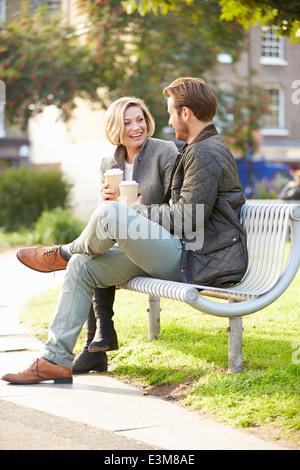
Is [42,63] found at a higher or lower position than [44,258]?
higher

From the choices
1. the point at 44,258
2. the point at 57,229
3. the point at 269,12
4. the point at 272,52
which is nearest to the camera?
the point at 44,258

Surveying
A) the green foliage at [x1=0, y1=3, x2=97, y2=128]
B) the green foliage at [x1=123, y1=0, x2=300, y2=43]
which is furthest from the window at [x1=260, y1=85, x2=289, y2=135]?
the green foliage at [x1=123, y1=0, x2=300, y2=43]

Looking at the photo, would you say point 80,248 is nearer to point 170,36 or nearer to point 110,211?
point 110,211

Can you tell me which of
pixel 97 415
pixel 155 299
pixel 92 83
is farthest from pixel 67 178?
pixel 97 415

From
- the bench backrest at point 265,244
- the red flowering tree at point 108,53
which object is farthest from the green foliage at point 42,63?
the bench backrest at point 265,244

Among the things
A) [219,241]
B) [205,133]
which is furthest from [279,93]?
[219,241]

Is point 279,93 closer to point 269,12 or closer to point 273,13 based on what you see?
point 269,12

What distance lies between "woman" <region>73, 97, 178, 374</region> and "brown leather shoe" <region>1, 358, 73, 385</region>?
0.37m

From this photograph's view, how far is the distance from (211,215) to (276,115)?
30.4 meters

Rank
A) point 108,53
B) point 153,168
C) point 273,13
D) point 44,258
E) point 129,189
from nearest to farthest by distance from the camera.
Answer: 1. point 129,189
2. point 44,258
3. point 153,168
4. point 273,13
5. point 108,53

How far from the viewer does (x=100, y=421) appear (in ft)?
11.6

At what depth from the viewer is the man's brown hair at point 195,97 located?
4352mm

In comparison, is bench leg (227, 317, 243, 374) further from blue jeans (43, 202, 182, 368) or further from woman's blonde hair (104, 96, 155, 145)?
woman's blonde hair (104, 96, 155, 145)

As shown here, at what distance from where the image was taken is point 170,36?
1666cm
